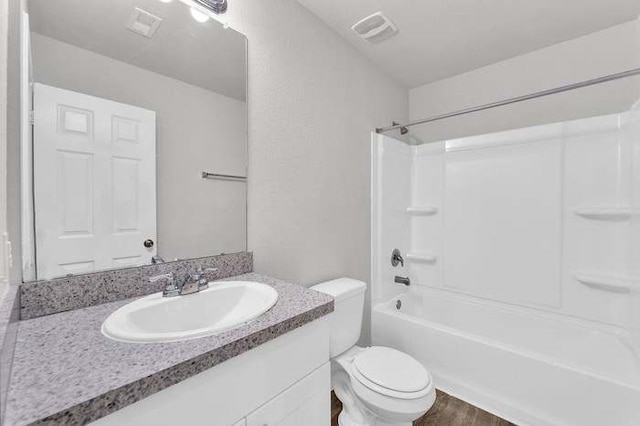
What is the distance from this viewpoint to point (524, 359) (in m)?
1.46

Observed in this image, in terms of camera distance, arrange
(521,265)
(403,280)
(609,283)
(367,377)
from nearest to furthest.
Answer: (367,377)
(609,283)
(521,265)
(403,280)

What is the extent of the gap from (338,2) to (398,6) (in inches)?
13.9

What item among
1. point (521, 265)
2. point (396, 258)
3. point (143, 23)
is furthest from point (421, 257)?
point (143, 23)

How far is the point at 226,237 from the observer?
1.28 meters

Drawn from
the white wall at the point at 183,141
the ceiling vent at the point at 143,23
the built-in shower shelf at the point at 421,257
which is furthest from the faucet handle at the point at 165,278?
the built-in shower shelf at the point at 421,257

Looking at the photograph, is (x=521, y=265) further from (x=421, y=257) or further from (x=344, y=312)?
(x=344, y=312)

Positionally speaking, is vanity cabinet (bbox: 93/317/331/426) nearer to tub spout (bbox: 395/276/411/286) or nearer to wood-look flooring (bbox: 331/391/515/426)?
wood-look flooring (bbox: 331/391/515/426)

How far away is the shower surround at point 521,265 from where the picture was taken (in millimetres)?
1479

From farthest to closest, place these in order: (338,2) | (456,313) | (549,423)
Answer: (456,313) < (338,2) < (549,423)

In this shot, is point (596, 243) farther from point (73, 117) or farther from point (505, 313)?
point (73, 117)

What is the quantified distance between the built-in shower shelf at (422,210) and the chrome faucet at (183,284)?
1852 mm

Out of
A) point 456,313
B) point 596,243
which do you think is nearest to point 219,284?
point 456,313

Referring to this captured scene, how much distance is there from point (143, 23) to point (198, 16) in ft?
0.79

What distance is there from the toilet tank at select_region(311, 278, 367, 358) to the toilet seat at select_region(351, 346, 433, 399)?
0.42 feet
